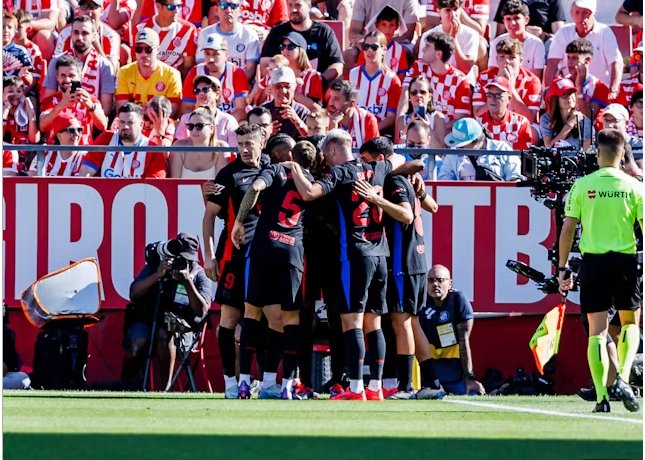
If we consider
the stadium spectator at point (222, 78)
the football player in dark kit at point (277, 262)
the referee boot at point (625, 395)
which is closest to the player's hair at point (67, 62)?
the stadium spectator at point (222, 78)

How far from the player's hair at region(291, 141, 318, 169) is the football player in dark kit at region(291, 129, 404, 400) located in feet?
0.39

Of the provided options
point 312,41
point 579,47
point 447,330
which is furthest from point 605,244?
point 312,41

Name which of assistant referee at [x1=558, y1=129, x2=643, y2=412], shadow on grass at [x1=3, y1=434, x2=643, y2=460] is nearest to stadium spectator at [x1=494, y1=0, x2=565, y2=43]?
assistant referee at [x1=558, y1=129, x2=643, y2=412]

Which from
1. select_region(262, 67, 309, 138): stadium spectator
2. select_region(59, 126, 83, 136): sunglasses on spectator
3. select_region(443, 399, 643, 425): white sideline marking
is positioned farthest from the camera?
select_region(59, 126, 83, 136): sunglasses on spectator

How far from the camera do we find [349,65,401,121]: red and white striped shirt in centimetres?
1598

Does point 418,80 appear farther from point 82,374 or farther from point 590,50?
point 82,374

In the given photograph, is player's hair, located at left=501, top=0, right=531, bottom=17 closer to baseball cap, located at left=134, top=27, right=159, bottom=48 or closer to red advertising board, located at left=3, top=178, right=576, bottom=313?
red advertising board, located at left=3, top=178, right=576, bottom=313

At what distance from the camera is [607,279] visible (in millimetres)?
10594

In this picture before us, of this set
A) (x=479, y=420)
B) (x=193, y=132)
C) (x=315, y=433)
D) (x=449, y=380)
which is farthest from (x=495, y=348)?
(x=315, y=433)

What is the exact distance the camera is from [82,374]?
561 inches

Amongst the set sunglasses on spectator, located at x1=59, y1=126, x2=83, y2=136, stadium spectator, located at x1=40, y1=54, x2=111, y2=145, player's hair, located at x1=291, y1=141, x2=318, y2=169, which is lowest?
player's hair, located at x1=291, y1=141, x2=318, y2=169

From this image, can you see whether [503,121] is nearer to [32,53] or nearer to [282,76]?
[282,76]

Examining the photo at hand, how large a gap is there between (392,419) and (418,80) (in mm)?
6213

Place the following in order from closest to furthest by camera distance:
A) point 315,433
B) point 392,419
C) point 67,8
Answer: point 315,433 < point 392,419 < point 67,8
